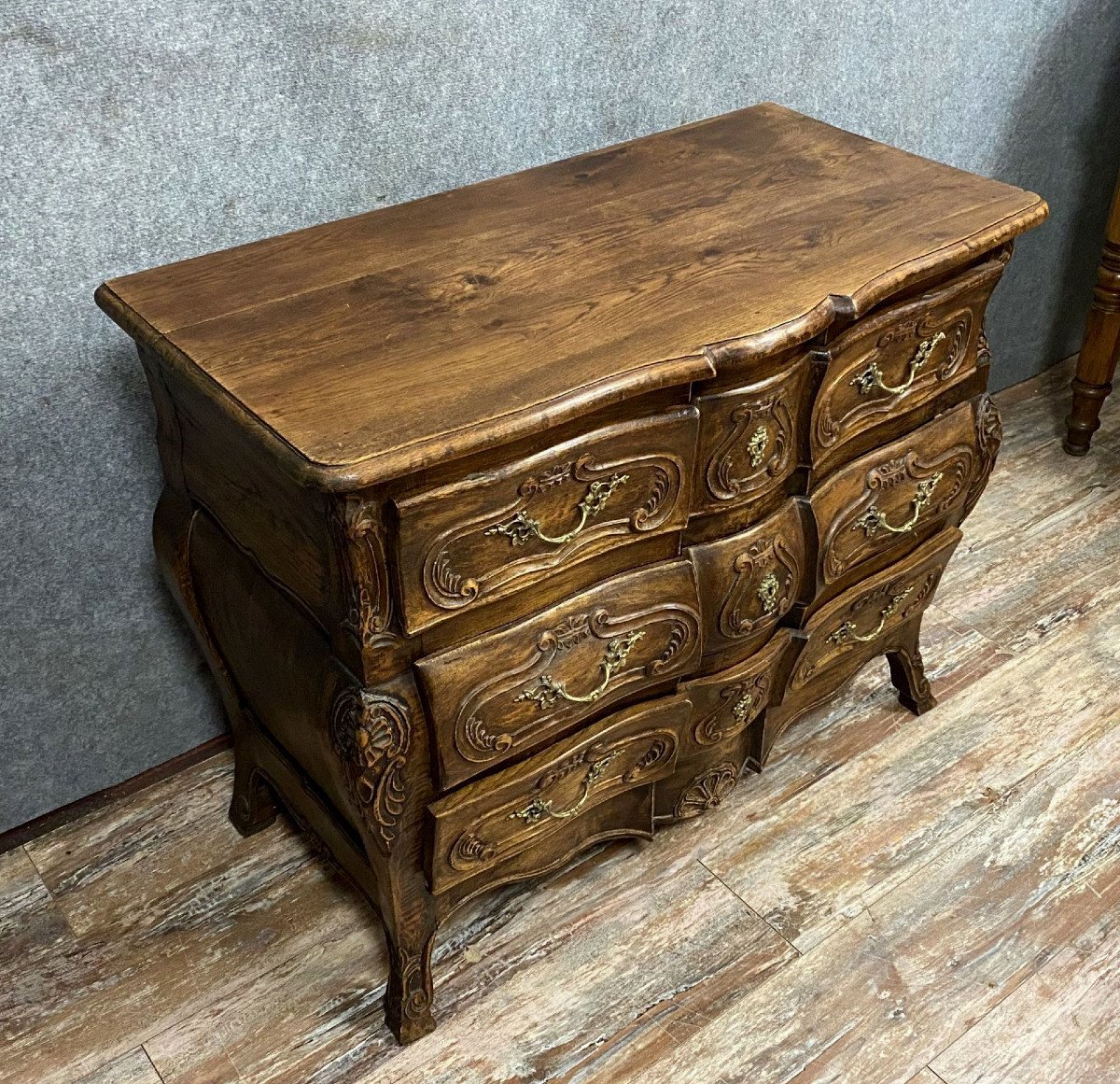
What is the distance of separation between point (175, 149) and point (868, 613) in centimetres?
99

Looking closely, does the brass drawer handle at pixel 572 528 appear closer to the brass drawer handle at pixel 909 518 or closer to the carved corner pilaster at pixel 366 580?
the carved corner pilaster at pixel 366 580

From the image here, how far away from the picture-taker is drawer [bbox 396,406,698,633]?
1075mm

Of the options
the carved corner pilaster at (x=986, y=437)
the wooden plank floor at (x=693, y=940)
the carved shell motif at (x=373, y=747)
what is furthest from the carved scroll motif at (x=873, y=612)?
the carved shell motif at (x=373, y=747)

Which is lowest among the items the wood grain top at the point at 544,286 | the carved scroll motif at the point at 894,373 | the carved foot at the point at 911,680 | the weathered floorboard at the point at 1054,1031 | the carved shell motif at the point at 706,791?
the weathered floorboard at the point at 1054,1031

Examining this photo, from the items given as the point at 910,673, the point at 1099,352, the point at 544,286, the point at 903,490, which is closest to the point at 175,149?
the point at 544,286

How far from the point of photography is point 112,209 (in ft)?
4.42

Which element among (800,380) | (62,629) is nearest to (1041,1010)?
(800,380)

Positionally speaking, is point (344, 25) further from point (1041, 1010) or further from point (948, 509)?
point (1041, 1010)

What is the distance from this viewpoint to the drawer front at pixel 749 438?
4.00 ft

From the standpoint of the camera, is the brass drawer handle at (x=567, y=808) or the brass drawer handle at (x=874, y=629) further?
the brass drawer handle at (x=874, y=629)

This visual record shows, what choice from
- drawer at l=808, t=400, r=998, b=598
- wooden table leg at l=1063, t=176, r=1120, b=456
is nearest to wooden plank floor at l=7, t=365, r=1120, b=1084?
drawer at l=808, t=400, r=998, b=598

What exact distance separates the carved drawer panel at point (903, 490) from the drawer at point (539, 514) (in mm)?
261

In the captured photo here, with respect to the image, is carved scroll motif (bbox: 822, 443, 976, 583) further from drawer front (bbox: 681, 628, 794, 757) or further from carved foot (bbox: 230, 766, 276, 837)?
carved foot (bbox: 230, 766, 276, 837)

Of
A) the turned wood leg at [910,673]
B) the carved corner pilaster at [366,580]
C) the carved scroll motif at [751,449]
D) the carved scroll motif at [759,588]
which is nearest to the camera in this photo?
the carved corner pilaster at [366,580]
